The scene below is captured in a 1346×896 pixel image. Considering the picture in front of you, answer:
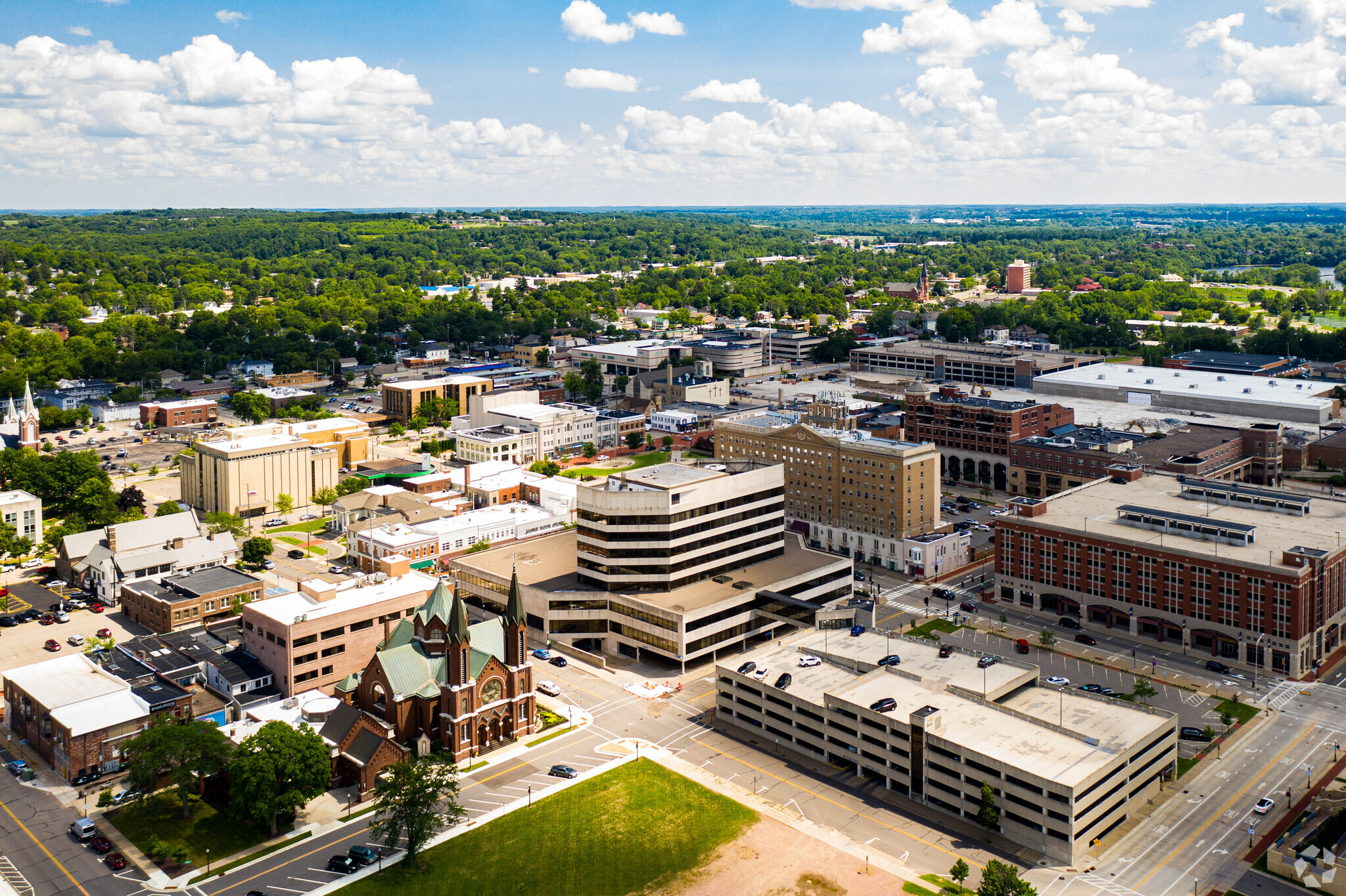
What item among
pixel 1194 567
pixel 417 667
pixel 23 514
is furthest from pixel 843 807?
pixel 23 514

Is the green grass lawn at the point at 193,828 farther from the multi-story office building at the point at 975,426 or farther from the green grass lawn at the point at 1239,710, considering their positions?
the multi-story office building at the point at 975,426

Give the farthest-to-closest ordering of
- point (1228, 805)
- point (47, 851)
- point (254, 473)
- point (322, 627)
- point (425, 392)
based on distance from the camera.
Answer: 1. point (425, 392)
2. point (254, 473)
3. point (322, 627)
4. point (1228, 805)
5. point (47, 851)

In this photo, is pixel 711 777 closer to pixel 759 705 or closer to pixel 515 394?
pixel 759 705

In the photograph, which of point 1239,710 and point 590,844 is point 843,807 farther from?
point 1239,710

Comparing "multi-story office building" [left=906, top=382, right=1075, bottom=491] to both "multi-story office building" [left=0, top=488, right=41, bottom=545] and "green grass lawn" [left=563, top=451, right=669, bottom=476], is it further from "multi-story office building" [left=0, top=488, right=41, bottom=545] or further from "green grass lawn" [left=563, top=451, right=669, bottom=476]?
"multi-story office building" [left=0, top=488, right=41, bottom=545]

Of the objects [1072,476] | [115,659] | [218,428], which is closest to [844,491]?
[1072,476]
